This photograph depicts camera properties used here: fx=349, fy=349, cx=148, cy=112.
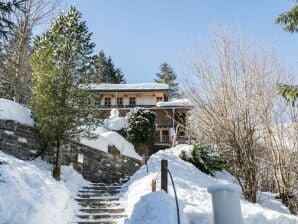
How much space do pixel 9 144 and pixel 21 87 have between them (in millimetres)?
7487

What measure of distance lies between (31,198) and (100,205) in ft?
6.77

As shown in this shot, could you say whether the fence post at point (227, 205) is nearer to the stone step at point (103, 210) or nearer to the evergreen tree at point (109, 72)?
the stone step at point (103, 210)

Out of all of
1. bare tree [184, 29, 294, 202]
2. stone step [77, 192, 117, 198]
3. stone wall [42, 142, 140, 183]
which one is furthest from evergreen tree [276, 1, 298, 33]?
stone wall [42, 142, 140, 183]

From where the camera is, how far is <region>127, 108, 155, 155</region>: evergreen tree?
1719 cm

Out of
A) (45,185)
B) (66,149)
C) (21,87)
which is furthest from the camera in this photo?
(21,87)

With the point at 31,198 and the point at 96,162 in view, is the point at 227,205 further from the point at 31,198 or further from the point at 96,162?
the point at 96,162

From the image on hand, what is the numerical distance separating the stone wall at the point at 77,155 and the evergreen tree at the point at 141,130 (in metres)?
1.43

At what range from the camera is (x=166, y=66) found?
44750mm

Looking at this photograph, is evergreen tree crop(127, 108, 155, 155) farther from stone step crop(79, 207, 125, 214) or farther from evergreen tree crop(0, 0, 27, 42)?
evergreen tree crop(0, 0, 27, 42)

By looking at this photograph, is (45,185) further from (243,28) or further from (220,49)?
(243,28)

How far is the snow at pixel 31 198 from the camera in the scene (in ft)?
23.2

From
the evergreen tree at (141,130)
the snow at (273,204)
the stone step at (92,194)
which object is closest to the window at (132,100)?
the evergreen tree at (141,130)

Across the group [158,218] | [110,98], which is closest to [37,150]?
[158,218]

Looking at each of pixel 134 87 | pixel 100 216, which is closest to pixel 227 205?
pixel 100 216
